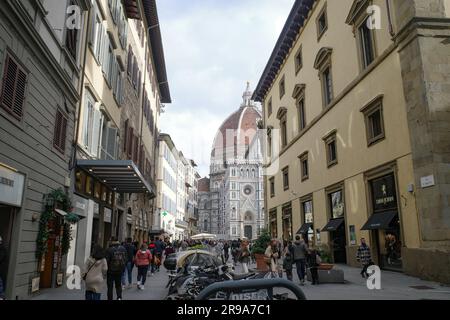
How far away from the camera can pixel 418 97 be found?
549 inches

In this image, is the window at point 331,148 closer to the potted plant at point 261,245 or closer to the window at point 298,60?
the potted plant at point 261,245

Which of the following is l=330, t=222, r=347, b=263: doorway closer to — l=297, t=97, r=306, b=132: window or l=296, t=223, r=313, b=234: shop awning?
l=296, t=223, r=313, b=234: shop awning

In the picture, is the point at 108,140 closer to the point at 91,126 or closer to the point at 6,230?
the point at 91,126

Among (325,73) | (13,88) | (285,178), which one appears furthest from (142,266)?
(285,178)

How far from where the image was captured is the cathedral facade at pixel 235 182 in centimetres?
11819

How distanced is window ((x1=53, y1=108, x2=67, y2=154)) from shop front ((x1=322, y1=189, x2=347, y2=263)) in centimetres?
→ 1410

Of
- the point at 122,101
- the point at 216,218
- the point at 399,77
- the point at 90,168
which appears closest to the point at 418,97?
the point at 399,77

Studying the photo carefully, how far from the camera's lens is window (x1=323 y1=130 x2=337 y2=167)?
72.5 feet

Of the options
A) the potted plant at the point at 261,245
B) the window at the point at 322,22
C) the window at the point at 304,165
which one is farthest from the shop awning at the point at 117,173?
the window at the point at 322,22

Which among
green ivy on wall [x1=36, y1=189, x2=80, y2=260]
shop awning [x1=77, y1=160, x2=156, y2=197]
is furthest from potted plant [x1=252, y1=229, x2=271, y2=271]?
green ivy on wall [x1=36, y1=189, x2=80, y2=260]

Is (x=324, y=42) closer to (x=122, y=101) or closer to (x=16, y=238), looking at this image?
(x=122, y=101)

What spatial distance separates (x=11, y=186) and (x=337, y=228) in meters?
16.4

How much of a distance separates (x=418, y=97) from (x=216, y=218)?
13289cm
